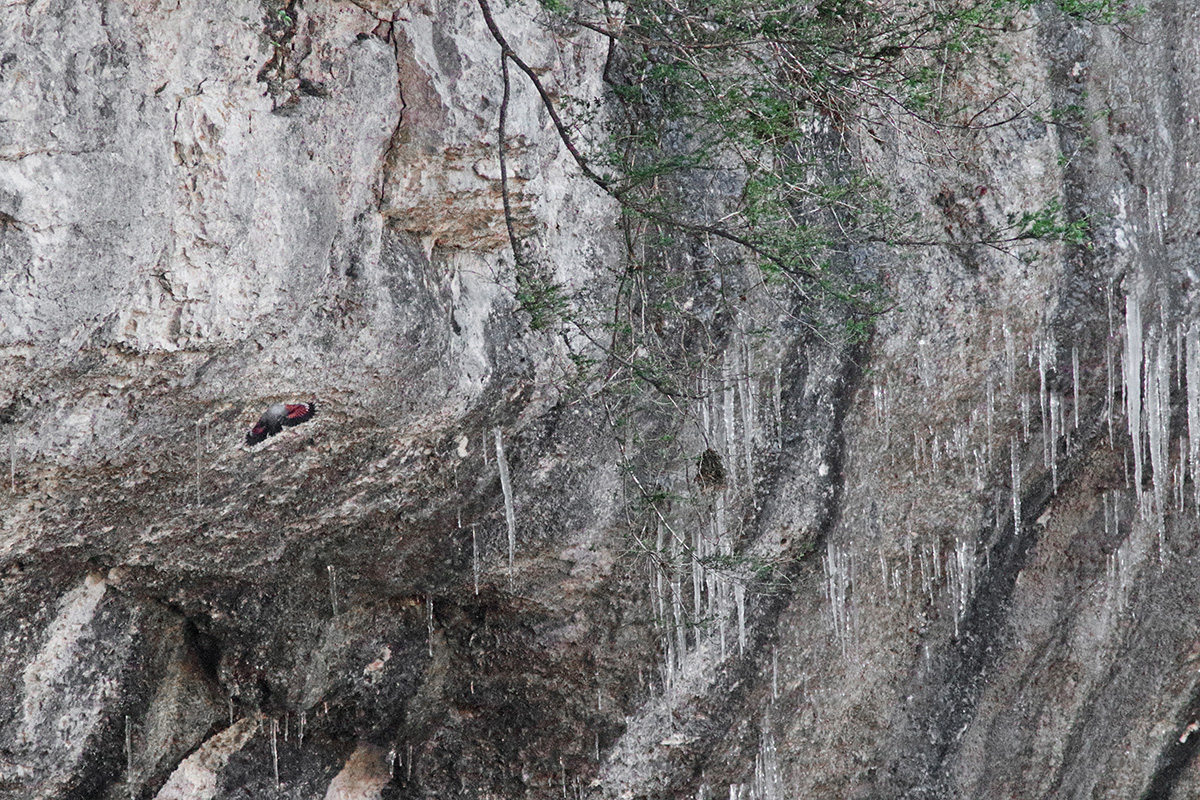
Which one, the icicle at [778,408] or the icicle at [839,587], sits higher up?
the icicle at [778,408]

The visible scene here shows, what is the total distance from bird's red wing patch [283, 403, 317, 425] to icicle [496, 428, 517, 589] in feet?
2.58

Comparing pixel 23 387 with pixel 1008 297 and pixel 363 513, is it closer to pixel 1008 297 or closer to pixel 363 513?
pixel 363 513

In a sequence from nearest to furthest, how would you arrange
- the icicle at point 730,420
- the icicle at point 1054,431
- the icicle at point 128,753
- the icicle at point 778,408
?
the icicle at point 128,753
the icicle at point 730,420
the icicle at point 778,408
the icicle at point 1054,431

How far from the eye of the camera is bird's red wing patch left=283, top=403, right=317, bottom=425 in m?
3.55

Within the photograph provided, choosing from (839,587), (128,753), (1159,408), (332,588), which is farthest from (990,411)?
(128,753)

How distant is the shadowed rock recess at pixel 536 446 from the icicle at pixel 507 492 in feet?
0.08

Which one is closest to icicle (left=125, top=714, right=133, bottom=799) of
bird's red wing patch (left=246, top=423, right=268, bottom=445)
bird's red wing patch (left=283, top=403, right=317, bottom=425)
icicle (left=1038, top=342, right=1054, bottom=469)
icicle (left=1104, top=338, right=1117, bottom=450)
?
bird's red wing patch (left=246, top=423, right=268, bottom=445)

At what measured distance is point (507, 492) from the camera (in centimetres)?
420

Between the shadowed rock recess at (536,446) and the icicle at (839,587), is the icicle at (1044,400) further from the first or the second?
the icicle at (839,587)

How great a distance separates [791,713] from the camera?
5.18 metres

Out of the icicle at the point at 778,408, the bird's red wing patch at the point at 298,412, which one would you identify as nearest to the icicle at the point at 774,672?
the icicle at the point at 778,408

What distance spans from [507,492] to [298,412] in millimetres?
982

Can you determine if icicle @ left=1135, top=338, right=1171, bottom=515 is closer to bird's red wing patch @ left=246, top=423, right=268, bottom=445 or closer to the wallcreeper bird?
the wallcreeper bird

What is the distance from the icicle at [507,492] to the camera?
13.5 ft
